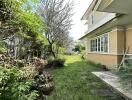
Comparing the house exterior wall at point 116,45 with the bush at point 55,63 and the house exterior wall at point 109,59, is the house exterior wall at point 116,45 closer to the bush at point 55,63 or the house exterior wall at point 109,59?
the house exterior wall at point 109,59

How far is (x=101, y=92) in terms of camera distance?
717 centimetres

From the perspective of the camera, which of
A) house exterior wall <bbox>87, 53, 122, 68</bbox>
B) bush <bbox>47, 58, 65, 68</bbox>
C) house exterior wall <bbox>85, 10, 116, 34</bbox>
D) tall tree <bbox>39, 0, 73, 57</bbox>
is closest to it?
house exterior wall <bbox>85, 10, 116, 34</bbox>

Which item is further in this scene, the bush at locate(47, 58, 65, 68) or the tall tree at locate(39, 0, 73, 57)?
the tall tree at locate(39, 0, 73, 57)

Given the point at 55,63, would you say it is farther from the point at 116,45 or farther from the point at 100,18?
the point at 100,18

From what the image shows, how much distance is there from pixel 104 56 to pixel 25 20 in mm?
10523

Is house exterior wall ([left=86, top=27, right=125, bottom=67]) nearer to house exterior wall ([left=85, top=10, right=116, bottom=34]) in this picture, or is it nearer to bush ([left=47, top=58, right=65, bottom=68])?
house exterior wall ([left=85, top=10, right=116, bottom=34])

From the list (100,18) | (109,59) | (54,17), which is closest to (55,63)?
(54,17)

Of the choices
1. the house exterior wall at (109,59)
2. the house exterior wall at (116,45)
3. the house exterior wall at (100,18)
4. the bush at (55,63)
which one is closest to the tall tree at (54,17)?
the bush at (55,63)

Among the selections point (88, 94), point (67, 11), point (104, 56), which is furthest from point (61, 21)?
point (88, 94)

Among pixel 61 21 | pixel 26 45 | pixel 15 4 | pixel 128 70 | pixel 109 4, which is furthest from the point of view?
pixel 61 21

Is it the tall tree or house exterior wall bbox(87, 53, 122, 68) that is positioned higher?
the tall tree

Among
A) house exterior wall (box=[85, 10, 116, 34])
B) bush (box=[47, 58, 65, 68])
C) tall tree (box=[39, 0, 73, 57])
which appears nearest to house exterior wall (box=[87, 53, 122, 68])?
house exterior wall (box=[85, 10, 116, 34])

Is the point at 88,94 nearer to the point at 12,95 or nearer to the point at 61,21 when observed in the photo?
the point at 12,95

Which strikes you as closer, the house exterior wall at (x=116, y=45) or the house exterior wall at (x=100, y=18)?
the house exterior wall at (x=100, y=18)
